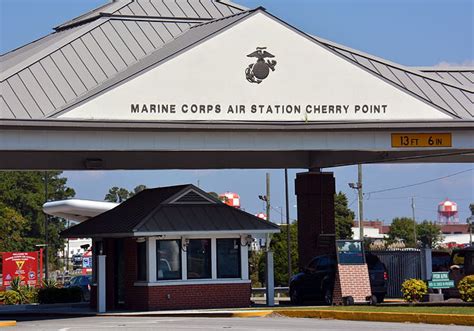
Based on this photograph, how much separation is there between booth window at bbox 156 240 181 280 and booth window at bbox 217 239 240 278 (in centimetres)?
142

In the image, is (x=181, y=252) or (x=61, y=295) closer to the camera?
(x=181, y=252)

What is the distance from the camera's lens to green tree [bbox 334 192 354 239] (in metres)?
108

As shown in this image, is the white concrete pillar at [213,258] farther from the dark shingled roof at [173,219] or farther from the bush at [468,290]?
the bush at [468,290]

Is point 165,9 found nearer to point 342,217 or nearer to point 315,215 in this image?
point 315,215

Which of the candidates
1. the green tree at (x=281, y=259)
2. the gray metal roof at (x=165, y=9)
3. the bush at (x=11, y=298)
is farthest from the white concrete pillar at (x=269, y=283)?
the green tree at (x=281, y=259)

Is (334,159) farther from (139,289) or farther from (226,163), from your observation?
(139,289)

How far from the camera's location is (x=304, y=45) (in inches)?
1283

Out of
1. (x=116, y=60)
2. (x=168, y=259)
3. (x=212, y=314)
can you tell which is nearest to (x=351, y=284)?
(x=212, y=314)

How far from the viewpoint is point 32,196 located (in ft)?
424

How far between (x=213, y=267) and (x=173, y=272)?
1354 millimetres

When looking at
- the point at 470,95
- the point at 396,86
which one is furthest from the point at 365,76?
the point at 470,95

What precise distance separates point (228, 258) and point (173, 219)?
7.69ft

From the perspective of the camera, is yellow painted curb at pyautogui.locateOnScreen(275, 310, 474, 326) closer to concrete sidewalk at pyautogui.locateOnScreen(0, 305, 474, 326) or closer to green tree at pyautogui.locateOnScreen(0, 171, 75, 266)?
concrete sidewalk at pyautogui.locateOnScreen(0, 305, 474, 326)

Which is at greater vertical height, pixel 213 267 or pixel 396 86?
pixel 396 86
